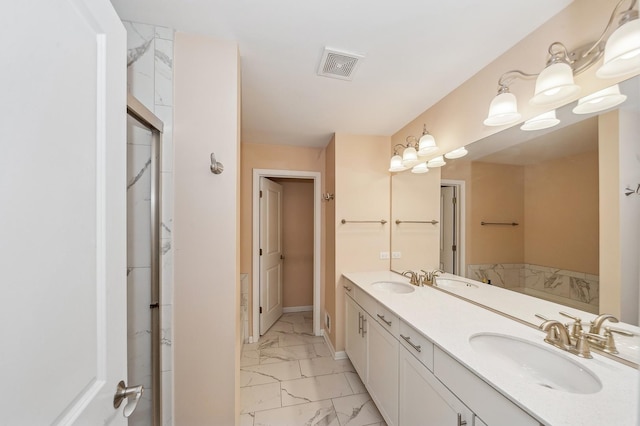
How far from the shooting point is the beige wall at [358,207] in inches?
97.4

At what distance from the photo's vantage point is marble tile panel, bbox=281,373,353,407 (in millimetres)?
1879

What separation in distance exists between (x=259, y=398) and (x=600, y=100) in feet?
9.01

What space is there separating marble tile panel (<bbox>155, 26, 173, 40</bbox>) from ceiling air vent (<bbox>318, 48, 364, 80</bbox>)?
82cm

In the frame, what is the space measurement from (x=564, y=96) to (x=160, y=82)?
1955 mm

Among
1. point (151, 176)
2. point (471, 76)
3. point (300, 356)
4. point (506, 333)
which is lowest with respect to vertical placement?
point (300, 356)

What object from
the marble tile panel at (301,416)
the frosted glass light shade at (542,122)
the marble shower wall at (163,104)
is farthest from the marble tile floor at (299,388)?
the frosted glass light shade at (542,122)

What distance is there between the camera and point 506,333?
3.70 feet

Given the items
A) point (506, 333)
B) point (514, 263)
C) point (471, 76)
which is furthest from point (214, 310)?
point (471, 76)

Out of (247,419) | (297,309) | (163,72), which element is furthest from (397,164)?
(297,309)

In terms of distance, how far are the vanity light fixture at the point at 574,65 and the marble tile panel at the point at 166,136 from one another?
174 cm

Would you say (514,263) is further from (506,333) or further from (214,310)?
(214,310)

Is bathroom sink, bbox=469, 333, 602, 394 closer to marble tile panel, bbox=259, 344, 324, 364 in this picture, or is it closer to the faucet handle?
the faucet handle

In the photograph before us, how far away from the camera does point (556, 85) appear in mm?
991

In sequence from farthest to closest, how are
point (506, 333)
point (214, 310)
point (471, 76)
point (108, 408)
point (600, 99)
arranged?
1. point (471, 76)
2. point (214, 310)
3. point (506, 333)
4. point (600, 99)
5. point (108, 408)
